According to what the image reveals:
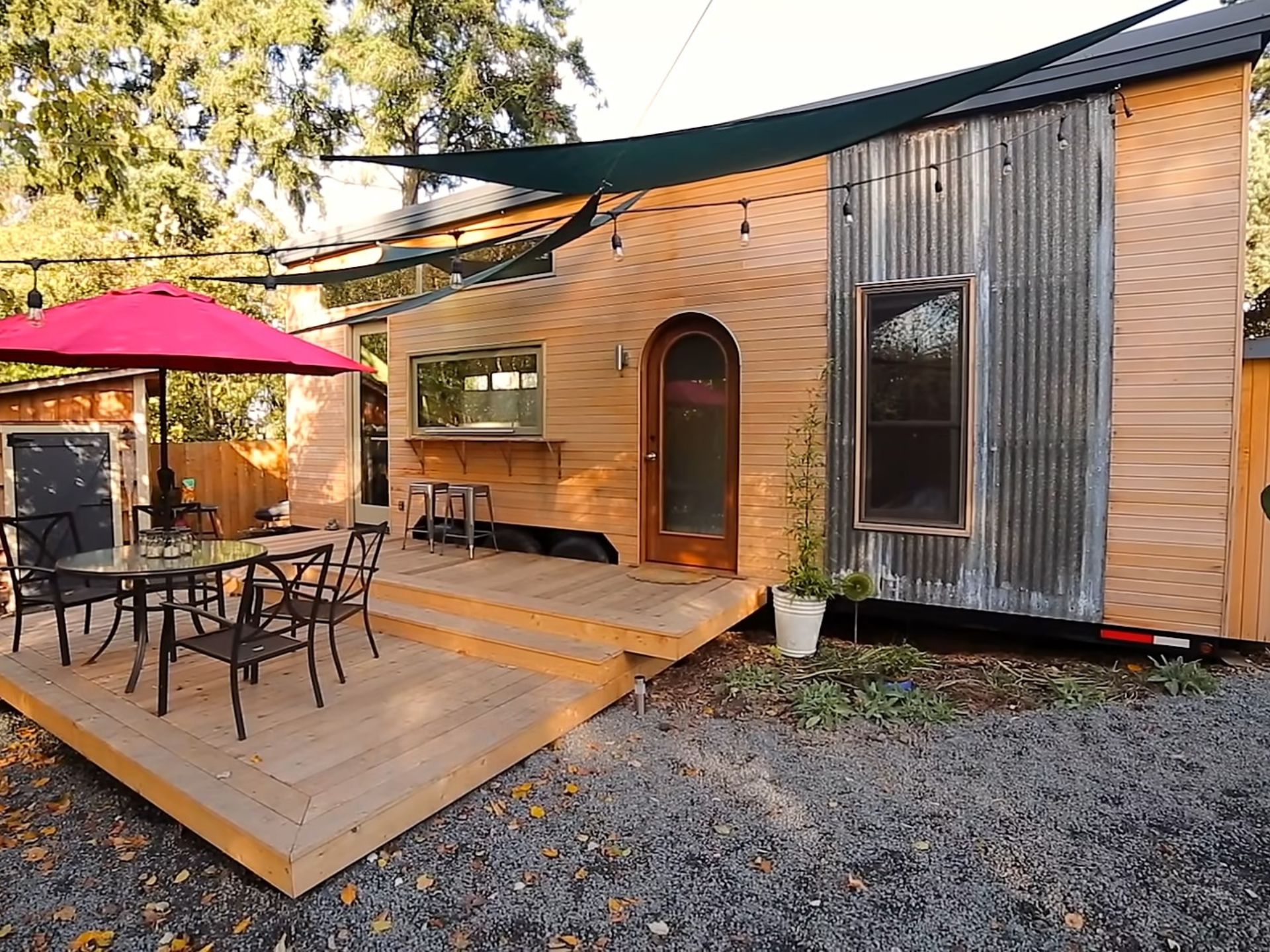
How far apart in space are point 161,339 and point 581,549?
335cm

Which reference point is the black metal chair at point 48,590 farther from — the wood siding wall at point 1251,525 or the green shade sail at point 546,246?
the wood siding wall at point 1251,525

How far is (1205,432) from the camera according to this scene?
3805 mm

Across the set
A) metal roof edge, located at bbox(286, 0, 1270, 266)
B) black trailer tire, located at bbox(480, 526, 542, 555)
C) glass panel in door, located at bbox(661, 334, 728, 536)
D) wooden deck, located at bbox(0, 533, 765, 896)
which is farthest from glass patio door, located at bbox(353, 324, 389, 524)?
metal roof edge, located at bbox(286, 0, 1270, 266)

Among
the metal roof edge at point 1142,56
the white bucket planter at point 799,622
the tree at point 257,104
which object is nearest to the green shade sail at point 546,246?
the metal roof edge at point 1142,56

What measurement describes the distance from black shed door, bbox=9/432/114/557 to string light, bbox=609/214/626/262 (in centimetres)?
424

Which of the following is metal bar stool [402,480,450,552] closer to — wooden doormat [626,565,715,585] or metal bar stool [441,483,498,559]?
metal bar stool [441,483,498,559]

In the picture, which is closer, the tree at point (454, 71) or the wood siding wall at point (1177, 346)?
the wood siding wall at point (1177, 346)

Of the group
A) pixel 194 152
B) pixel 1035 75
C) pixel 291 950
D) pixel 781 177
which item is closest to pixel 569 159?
pixel 781 177

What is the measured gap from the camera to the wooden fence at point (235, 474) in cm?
891

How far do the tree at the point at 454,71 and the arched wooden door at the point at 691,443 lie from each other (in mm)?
9170

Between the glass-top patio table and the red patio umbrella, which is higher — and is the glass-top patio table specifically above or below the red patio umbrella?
below

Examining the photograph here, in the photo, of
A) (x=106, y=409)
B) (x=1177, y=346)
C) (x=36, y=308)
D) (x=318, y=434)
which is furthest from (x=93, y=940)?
(x=318, y=434)

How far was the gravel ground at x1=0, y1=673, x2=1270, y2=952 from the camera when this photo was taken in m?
2.12

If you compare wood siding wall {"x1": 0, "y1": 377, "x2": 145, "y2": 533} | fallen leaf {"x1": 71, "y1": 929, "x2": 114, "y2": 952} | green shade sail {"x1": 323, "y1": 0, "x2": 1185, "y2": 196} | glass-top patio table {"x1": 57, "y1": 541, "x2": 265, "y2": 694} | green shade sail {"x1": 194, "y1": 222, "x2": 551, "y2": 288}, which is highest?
green shade sail {"x1": 323, "y1": 0, "x2": 1185, "y2": 196}
